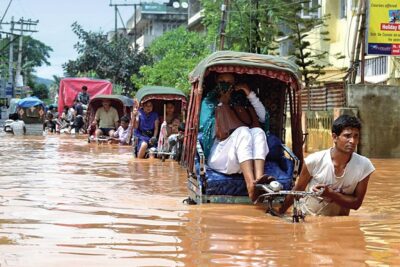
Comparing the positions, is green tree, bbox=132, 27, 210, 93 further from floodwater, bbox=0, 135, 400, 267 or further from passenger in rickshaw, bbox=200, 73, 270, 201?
passenger in rickshaw, bbox=200, 73, 270, 201

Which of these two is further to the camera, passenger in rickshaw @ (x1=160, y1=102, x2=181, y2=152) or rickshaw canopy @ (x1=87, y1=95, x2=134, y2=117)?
rickshaw canopy @ (x1=87, y1=95, x2=134, y2=117)

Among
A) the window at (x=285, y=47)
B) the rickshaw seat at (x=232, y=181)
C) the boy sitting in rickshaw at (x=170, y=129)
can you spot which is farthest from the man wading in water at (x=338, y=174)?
the window at (x=285, y=47)

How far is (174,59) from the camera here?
36969 millimetres

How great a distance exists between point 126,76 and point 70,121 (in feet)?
46.0

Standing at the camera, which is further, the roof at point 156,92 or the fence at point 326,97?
the fence at point 326,97

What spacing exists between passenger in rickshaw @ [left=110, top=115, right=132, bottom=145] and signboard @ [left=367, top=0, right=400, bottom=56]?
24.4 ft

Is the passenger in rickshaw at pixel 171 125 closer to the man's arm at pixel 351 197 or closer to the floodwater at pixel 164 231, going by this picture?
the floodwater at pixel 164 231

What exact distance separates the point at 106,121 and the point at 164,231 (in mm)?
16637

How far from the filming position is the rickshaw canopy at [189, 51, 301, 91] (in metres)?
7.95

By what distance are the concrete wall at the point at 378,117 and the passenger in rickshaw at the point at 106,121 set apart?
319 inches

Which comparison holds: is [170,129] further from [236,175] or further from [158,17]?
[158,17]


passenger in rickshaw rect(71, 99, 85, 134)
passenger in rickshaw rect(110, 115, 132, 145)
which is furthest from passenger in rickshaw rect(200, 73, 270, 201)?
passenger in rickshaw rect(71, 99, 85, 134)

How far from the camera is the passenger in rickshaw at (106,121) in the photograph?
2235 cm

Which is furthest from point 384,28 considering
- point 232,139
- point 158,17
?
point 158,17
